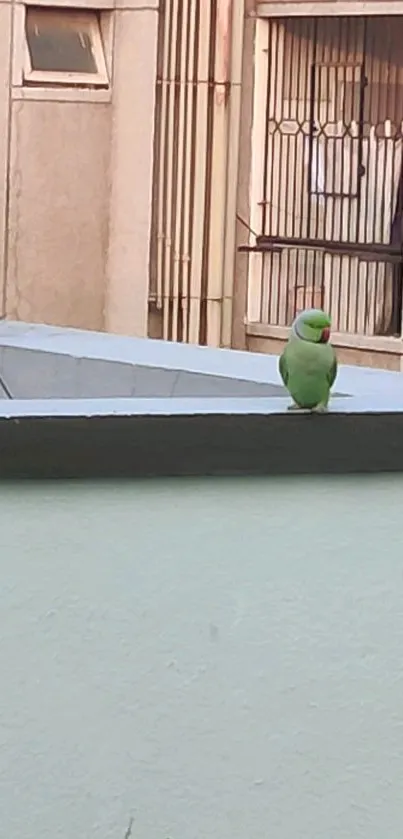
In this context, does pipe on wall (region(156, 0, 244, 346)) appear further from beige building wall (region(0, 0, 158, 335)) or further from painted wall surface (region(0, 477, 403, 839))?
painted wall surface (region(0, 477, 403, 839))

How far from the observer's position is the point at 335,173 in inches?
255

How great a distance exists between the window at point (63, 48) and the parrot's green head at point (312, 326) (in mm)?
4509

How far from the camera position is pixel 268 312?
6.80 m

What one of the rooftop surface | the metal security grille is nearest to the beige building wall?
the metal security grille

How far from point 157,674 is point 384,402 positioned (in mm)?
394

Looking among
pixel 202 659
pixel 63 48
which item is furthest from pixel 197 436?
pixel 63 48

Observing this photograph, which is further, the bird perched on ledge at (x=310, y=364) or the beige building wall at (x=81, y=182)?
the beige building wall at (x=81, y=182)

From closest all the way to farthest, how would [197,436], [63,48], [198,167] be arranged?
[197,436] → [63,48] → [198,167]

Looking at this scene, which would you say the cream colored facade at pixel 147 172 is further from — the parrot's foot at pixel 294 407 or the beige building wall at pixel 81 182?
the parrot's foot at pixel 294 407

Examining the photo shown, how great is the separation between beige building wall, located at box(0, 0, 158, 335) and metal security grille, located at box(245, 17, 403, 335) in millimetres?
551

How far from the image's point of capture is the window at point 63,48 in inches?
242


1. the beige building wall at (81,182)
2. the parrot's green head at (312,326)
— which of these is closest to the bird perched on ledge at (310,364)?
the parrot's green head at (312,326)

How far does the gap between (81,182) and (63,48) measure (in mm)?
510

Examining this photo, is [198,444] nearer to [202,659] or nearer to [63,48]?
[202,659]
